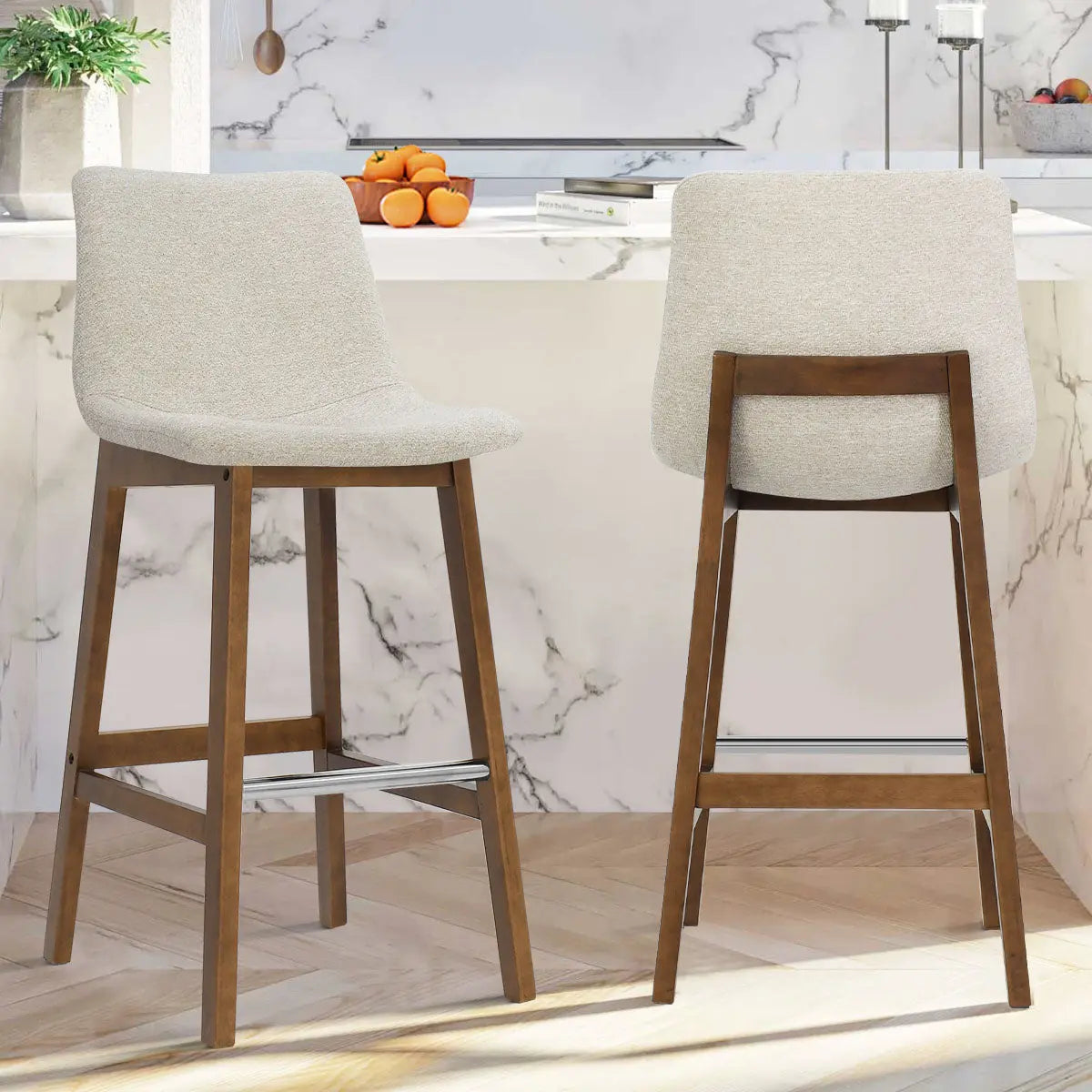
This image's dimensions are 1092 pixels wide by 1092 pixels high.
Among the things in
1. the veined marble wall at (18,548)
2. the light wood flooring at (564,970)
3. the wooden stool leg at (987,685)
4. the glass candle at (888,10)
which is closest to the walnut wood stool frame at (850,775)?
the wooden stool leg at (987,685)

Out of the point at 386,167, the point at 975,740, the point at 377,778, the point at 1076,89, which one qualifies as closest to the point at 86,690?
the point at 377,778

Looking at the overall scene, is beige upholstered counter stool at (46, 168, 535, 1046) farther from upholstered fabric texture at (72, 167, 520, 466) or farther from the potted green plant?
the potted green plant

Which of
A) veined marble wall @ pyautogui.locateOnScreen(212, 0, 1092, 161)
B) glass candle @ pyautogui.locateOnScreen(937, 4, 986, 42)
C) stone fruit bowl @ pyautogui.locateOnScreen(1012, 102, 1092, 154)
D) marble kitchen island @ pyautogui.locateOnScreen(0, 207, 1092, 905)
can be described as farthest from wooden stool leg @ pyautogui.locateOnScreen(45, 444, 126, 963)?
stone fruit bowl @ pyautogui.locateOnScreen(1012, 102, 1092, 154)

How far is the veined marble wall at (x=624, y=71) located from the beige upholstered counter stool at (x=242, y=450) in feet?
9.86

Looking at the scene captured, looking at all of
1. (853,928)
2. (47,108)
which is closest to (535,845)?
(853,928)

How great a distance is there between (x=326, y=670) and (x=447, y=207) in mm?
718

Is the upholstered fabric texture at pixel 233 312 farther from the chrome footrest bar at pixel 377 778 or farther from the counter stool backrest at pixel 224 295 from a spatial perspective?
the chrome footrest bar at pixel 377 778

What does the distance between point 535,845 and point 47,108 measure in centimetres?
135

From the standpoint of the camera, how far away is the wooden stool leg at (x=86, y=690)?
2.09 m

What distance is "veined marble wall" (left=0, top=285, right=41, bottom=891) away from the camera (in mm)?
2404

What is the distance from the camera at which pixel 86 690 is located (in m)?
2.10

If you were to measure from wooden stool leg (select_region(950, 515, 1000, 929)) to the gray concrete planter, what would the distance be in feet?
4.57

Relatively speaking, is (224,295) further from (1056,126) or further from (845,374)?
(1056,126)

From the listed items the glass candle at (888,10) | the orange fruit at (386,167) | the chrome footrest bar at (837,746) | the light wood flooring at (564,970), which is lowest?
the light wood flooring at (564,970)
